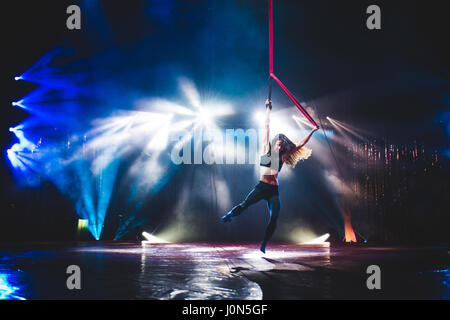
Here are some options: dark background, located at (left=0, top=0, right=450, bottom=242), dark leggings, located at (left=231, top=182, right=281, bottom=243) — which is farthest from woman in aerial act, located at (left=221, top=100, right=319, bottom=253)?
dark background, located at (left=0, top=0, right=450, bottom=242)

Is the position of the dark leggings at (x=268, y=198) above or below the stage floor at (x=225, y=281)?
above

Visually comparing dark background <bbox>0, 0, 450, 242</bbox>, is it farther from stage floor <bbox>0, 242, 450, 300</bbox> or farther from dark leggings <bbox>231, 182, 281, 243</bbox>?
stage floor <bbox>0, 242, 450, 300</bbox>

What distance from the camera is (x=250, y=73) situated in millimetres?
8914

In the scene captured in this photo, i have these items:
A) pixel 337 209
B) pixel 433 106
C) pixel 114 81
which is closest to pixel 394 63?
pixel 433 106

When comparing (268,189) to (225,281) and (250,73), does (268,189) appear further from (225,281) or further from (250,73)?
(250,73)

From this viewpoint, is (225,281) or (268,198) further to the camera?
(268,198)

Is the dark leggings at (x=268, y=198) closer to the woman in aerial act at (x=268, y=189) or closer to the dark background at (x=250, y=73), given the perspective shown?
the woman in aerial act at (x=268, y=189)

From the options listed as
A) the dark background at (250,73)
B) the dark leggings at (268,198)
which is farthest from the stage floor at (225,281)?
the dark background at (250,73)

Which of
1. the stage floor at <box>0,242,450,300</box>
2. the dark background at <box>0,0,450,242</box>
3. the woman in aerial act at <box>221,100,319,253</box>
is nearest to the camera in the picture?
the stage floor at <box>0,242,450,300</box>

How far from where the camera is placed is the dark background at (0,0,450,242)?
7688 millimetres

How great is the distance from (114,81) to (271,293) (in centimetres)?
832

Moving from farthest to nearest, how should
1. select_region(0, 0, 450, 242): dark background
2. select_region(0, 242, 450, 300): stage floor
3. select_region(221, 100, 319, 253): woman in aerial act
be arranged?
select_region(0, 0, 450, 242): dark background
select_region(221, 100, 319, 253): woman in aerial act
select_region(0, 242, 450, 300): stage floor

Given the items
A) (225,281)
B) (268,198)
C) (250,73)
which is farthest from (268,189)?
(250,73)

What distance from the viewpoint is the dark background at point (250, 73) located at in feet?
25.2
